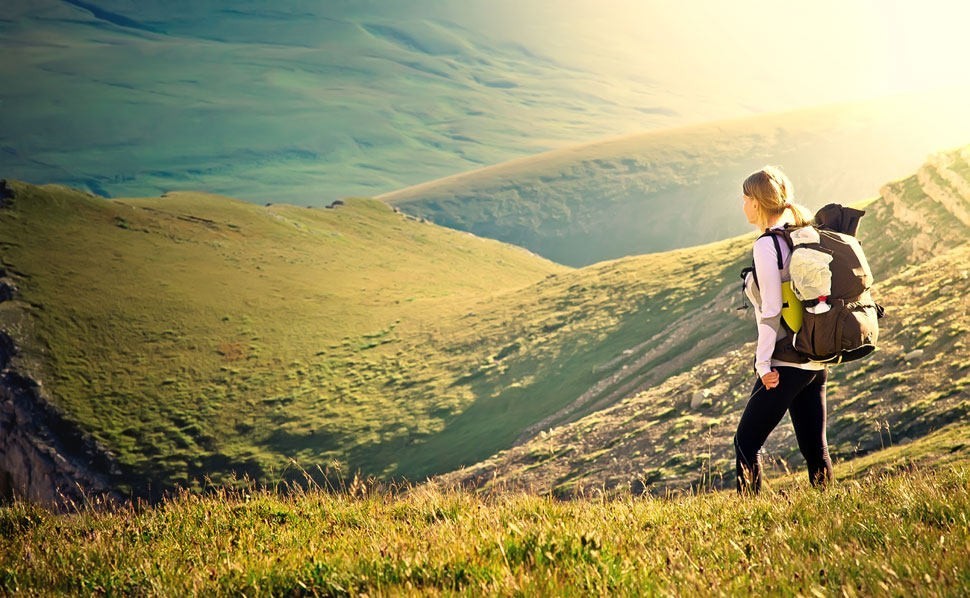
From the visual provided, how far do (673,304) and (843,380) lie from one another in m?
24.8

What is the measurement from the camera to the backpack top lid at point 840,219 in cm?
706

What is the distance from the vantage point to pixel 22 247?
7456 centimetres

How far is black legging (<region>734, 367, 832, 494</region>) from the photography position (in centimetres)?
687

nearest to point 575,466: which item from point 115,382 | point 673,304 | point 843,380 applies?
point 843,380

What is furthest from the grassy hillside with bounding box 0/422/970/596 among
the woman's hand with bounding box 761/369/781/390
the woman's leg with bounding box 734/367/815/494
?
the woman's hand with bounding box 761/369/781/390

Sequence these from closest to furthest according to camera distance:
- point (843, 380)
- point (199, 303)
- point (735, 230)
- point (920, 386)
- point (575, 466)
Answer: point (920, 386)
point (843, 380)
point (575, 466)
point (199, 303)
point (735, 230)

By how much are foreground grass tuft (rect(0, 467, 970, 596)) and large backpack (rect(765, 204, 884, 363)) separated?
1.13m

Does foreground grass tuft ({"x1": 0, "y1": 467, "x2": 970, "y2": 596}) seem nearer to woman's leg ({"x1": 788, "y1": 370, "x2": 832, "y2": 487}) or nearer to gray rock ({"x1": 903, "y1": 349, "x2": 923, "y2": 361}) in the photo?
woman's leg ({"x1": 788, "y1": 370, "x2": 832, "y2": 487})

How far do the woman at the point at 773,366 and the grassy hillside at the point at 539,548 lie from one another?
463 mm

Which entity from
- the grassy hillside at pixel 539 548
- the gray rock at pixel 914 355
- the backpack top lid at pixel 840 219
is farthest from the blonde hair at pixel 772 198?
the gray rock at pixel 914 355

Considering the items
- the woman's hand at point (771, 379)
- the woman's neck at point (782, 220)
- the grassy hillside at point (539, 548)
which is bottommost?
the grassy hillside at point (539, 548)

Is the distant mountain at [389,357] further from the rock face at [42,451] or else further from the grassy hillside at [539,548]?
the grassy hillside at [539,548]

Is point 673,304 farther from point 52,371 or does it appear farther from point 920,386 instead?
point 52,371

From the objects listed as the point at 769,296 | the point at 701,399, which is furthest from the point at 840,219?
the point at 701,399
